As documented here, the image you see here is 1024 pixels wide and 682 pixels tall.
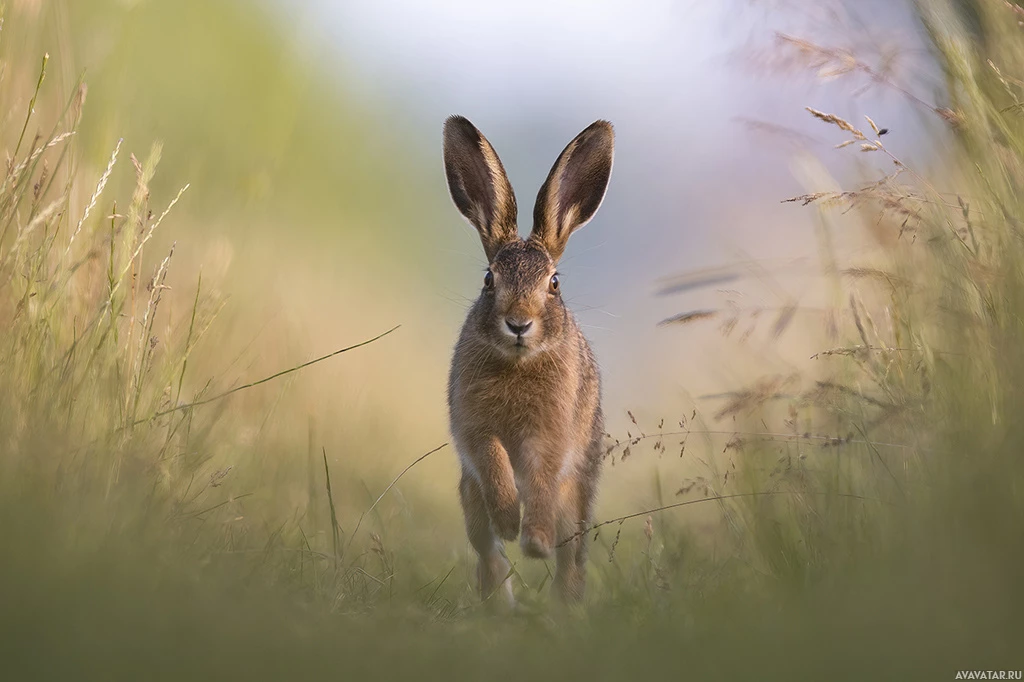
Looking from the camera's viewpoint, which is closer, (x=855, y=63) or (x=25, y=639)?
(x=25, y=639)

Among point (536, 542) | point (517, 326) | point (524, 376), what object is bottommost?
point (536, 542)

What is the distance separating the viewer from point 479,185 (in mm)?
5758

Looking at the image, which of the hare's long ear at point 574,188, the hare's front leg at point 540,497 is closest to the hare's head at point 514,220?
the hare's long ear at point 574,188

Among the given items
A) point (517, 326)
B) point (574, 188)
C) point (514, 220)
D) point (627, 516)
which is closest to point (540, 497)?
point (517, 326)

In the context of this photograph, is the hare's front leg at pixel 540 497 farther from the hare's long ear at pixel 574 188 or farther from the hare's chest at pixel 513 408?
the hare's long ear at pixel 574 188

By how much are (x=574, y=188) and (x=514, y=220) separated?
39 centimetres

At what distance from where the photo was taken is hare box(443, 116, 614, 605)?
16.9 ft

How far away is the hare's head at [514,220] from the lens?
529 centimetres

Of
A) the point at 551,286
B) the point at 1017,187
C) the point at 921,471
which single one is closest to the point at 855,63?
the point at 1017,187

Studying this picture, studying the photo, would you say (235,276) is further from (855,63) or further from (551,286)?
(855,63)

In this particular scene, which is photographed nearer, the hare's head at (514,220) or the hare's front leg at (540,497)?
the hare's front leg at (540,497)

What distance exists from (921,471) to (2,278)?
3.12 meters

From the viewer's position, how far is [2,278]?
11.7 ft

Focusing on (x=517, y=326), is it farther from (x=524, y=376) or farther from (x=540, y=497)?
(x=540, y=497)
